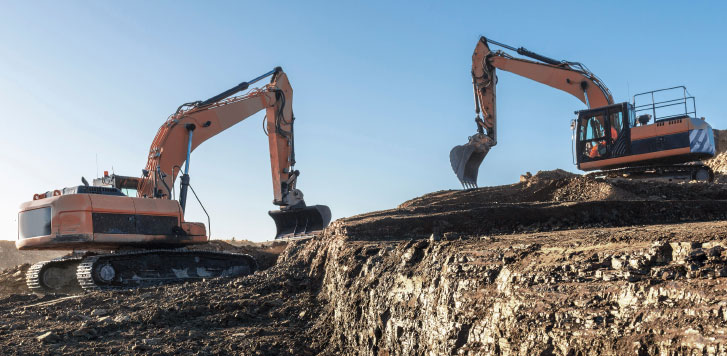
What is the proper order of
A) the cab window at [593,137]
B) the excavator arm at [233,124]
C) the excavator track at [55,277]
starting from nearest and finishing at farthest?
the excavator track at [55,277]
the excavator arm at [233,124]
the cab window at [593,137]

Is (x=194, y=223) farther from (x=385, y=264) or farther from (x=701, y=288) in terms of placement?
(x=701, y=288)

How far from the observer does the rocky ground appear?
3.68m

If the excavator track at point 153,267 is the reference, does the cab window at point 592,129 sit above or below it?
above

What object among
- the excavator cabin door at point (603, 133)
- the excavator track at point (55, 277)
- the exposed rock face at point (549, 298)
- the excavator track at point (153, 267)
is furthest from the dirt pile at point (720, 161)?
the exposed rock face at point (549, 298)

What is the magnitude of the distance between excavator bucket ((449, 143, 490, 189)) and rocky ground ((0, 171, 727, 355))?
3.39 metres

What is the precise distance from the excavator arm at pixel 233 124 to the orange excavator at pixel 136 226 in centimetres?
2

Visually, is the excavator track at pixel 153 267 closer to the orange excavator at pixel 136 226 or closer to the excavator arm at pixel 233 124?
the orange excavator at pixel 136 226

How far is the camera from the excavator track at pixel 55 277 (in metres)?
14.5

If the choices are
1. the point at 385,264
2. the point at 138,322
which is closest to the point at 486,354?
the point at 385,264

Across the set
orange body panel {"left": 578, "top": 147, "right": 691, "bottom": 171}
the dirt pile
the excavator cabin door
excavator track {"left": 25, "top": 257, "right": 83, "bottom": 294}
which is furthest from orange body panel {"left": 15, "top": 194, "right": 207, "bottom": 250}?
the dirt pile

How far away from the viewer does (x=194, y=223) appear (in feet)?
50.1

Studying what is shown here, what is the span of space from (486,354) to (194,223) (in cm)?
1159

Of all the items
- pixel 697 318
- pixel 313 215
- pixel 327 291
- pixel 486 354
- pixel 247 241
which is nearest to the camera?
pixel 697 318

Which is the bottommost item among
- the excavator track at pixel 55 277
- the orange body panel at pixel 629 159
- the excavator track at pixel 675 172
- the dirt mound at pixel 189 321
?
the dirt mound at pixel 189 321
